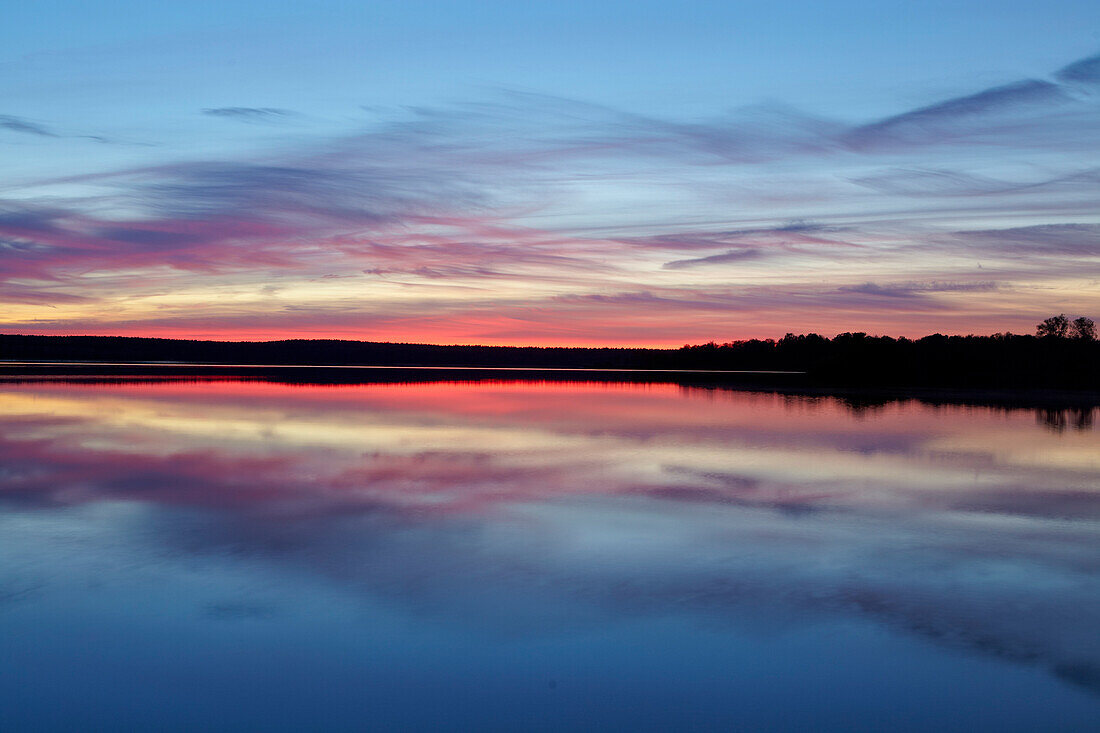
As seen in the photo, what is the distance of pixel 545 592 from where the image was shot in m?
6.84

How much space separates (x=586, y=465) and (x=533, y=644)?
7.78m

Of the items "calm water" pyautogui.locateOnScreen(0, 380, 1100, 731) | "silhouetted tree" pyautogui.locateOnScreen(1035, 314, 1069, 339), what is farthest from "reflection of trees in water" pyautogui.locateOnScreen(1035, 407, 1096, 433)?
"silhouetted tree" pyautogui.locateOnScreen(1035, 314, 1069, 339)

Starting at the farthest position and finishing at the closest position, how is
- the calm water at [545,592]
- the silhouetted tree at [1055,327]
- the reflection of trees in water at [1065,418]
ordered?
the silhouetted tree at [1055,327], the reflection of trees in water at [1065,418], the calm water at [545,592]

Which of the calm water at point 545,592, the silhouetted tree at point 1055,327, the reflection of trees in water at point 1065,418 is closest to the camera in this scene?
the calm water at point 545,592

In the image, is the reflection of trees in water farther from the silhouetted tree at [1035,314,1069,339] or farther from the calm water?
the silhouetted tree at [1035,314,1069,339]

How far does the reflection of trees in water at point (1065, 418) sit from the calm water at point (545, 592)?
292 inches

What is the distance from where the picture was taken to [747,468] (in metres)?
13.4

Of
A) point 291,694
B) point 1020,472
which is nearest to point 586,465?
point 1020,472

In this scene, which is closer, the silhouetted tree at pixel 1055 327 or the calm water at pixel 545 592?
the calm water at pixel 545 592

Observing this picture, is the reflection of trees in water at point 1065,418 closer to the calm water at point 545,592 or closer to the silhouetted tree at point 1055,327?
the calm water at point 545,592

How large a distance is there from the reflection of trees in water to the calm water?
24.3 feet

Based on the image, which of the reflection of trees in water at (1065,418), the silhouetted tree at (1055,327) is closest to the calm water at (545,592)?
the reflection of trees in water at (1065,418)

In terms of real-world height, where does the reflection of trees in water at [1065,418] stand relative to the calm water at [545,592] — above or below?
above

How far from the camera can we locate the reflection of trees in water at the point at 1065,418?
69.0ft
